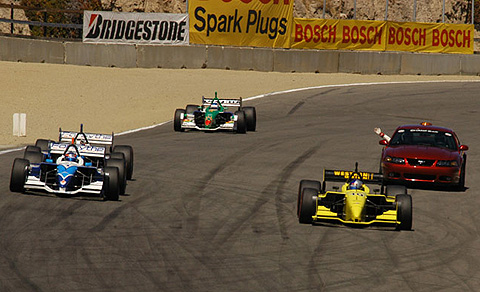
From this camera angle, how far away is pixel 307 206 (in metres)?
14.0

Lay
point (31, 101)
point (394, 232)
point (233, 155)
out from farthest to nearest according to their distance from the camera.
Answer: point (31, 101)
point (233, 155)
point (394, 232)

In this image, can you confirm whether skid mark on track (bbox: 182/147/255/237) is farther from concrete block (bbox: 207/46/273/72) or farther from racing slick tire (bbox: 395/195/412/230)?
concrete block (bbox: 207/46/273/72)

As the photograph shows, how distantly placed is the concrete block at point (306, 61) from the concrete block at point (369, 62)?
1.43 feet

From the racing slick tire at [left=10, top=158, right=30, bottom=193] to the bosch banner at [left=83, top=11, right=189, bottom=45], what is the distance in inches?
974

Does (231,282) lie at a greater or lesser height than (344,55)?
lesser

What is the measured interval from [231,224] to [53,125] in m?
15.9

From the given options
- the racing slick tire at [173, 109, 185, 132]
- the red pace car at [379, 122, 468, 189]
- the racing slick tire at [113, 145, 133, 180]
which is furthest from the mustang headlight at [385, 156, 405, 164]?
the racing slick tire at [173, 109, 185, 132]

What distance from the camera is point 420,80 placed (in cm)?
4078

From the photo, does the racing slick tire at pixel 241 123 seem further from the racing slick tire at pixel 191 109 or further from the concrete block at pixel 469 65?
the concrete block at pixel 469 65

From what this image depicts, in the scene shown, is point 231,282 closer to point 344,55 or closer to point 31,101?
point 31,101

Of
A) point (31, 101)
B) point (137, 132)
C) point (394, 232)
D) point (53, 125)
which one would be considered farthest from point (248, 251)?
point (31, 101)

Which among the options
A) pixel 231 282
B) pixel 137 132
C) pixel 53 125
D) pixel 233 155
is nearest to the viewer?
pixel 231 282

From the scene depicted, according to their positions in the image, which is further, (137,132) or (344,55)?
(344,55)

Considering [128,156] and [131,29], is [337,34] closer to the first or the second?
[131,29]
